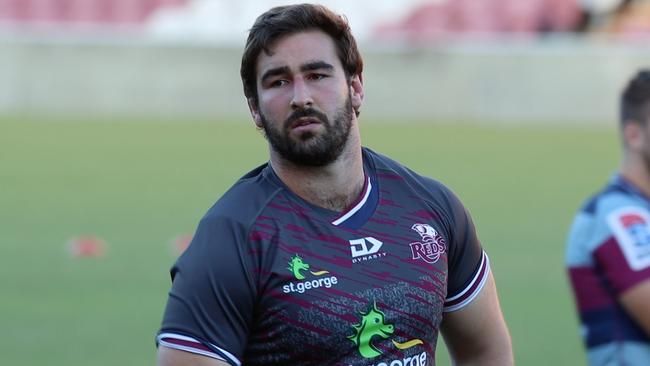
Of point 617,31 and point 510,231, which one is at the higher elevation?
point 617,31

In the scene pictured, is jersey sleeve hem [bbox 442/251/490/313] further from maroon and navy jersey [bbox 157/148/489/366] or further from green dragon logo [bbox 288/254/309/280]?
green dragon logo [bbox 288/254/309/280]

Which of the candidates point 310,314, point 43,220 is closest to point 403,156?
point 43,220

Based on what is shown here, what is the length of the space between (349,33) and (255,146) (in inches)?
594

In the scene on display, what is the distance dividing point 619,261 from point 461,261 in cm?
110

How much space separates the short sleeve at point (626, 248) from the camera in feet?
15.0

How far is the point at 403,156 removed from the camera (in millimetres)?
17219

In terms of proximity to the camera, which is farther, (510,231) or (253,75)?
(510,231)

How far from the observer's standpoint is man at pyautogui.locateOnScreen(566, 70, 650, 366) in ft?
14.9

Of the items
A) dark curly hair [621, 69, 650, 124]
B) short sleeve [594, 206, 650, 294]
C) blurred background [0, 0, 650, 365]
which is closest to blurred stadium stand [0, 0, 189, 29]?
blurred background [0, 0, 650, 365]

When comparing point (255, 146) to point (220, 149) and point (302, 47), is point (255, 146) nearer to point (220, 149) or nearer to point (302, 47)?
point (220, 149)

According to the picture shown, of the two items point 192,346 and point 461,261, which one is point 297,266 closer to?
point 192,346

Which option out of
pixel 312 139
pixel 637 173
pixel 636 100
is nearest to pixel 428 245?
pixel 312 139

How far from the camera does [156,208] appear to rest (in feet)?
45.5

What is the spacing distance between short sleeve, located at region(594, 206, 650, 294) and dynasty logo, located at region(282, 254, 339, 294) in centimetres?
157
